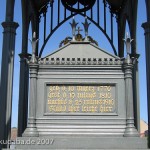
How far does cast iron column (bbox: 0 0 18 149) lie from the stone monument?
2341mm

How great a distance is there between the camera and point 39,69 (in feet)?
45.7

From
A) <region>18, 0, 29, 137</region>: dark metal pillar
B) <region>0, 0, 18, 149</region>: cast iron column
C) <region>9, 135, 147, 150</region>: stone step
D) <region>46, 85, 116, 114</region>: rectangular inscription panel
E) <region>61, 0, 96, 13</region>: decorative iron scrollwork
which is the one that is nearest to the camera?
<region>9, 135, 147, 150</region>: stone step

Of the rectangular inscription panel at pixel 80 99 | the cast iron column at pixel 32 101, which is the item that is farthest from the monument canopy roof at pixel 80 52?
the rectangular inscription panel at pixel 80 99

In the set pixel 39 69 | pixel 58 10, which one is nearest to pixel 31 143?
pixel 39 69

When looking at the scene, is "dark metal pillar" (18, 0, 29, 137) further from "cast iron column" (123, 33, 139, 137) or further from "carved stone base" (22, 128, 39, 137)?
"cast iron column" (123, 33, 139, 137)

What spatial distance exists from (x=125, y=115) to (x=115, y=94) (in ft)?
3.13

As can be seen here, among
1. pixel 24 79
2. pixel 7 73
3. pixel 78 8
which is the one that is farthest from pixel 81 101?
pixel 78 8

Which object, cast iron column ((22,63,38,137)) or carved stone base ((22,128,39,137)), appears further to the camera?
cast iron column ((22,63,38,137))

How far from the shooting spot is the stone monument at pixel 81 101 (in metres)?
13.0

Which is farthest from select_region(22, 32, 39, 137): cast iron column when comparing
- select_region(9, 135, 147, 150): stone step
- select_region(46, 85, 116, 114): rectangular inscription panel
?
select_region(46, 85, 116, 114): rectangular inscription panel

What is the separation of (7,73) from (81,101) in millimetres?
4201

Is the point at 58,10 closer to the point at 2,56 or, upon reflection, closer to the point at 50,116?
the point at 2,56

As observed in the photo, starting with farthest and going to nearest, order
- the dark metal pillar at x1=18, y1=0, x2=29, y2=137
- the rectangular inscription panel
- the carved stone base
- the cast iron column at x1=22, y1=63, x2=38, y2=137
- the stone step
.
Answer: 1. the dark metal pillar at x1=18, y1=0, x2=29, y2=137
2. the rectangular inscription panel
3. the cast iron column at x1=22, y1=63, x2=38, y2=137
4. the carved stone base
5. the stone step

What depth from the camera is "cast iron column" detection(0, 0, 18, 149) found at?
15.2 metres
